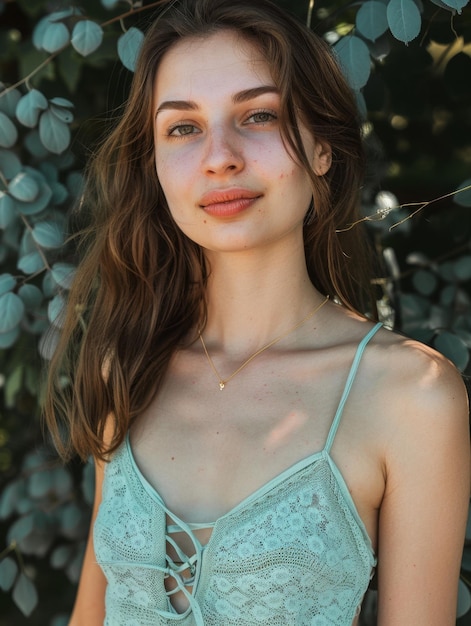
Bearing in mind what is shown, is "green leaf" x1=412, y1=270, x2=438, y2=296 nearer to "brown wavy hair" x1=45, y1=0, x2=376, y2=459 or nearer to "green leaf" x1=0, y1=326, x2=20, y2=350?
"brown wavy hair" x1=45, y1=0, x2=376, y2=459

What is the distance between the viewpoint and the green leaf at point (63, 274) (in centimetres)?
205

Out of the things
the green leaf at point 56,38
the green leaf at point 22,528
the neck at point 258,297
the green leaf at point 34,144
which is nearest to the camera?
the neck at point 258,297

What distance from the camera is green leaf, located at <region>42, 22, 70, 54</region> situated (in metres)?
1.95

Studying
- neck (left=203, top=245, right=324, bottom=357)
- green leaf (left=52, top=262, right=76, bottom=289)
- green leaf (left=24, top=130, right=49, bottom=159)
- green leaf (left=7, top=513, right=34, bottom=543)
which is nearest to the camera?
neck (left=203, top=245, right=324, bottom=357)

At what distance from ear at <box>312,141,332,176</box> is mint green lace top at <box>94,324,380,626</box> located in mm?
339

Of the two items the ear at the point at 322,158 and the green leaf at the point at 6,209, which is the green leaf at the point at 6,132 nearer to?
the green leaf at the point at 6,209

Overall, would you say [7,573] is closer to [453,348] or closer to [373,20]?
[453,348]

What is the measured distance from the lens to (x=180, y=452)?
70.0 inches

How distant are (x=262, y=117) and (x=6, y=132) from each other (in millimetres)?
596

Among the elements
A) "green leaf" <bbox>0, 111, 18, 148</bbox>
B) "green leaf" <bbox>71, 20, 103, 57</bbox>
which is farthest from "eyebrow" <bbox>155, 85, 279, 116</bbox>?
"green leaf" <bbox>0, 111, 18, 148</bbox>

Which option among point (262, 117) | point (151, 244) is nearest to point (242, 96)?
point (262, 117)

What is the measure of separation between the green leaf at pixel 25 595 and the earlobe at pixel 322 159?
3.72 feet

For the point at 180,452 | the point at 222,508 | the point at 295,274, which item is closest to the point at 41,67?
the point at 295,274

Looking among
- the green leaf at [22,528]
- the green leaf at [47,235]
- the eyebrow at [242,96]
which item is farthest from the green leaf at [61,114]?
the green leaf at [22,528]
